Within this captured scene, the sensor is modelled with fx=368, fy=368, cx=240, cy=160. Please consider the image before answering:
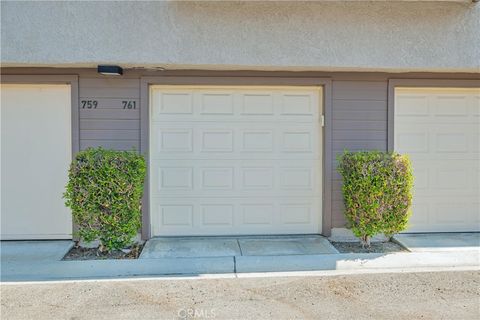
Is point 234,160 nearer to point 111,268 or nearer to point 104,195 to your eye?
point 104,195

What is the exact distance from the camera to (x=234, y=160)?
602 cm

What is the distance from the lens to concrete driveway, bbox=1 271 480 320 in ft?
11.8

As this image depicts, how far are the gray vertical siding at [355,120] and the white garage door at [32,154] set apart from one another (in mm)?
4245

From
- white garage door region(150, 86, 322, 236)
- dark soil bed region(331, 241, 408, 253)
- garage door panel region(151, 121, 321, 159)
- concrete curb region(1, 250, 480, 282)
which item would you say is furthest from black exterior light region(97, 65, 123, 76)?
dark soil bed region(331, 241, 408, 253)

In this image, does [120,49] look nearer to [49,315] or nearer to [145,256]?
[145,256]

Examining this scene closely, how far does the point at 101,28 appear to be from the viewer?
534cm

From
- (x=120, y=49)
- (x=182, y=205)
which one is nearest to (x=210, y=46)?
(x=120, y=49)

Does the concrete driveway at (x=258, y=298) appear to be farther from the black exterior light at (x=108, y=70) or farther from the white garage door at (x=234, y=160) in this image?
the black exterior light at (x=108, y=70)

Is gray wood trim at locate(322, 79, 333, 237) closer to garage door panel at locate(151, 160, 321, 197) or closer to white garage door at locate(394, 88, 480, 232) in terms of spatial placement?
garage door panel at locate(151, 160, 321, 197)

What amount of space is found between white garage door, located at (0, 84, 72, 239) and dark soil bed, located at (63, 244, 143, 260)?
69 centimetres

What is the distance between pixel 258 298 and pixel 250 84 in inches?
130

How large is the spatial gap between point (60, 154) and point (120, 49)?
6.30 feet

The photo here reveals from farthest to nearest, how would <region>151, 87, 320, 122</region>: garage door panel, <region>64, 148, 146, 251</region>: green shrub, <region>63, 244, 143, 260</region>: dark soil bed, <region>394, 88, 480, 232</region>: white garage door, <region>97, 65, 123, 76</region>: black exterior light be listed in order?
<region>394, 88, 480, 232</region>: white garage door → <region>151, 87, 320, 122</region>: garage door panel → <region>97, 65, 123, 76</region>: black exterior light → <region>63, 244, 143, 260</region>: dark soil bed → <region>64, 148, 146, 251</region>: green shrub

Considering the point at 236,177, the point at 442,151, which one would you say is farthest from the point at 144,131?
the point at 442,151
